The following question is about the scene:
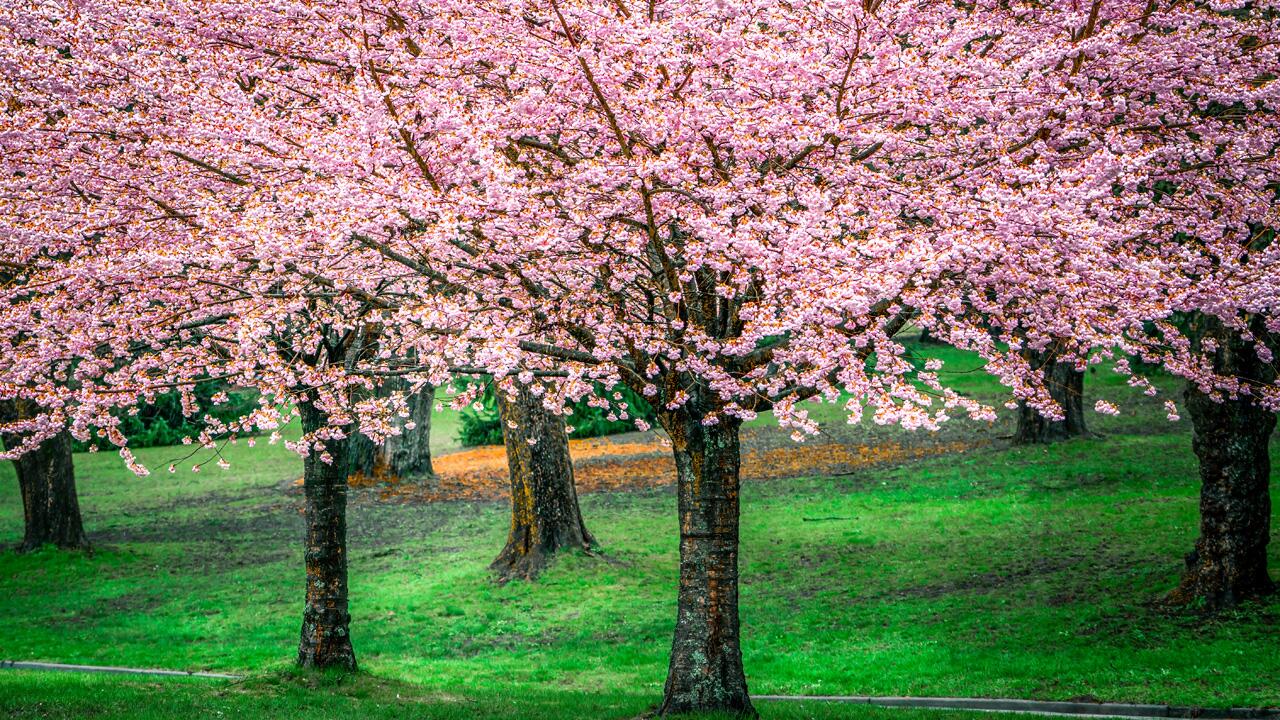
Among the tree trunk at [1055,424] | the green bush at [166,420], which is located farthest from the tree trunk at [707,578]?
the green bush at [166,420]

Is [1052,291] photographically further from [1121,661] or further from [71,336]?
[71,336]

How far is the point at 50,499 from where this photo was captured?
2056 cm

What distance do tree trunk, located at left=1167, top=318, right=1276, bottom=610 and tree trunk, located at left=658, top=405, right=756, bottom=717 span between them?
673 centimetres

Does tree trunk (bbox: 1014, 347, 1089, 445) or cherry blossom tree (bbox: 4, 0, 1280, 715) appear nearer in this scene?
cherry blossom tree (bbox: 4, 0, 1280, 715)

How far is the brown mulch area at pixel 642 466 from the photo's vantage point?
2709 cm

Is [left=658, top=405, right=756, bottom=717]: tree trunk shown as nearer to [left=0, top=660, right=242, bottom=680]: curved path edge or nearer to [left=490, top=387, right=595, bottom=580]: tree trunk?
[left=0, top=660, right=242, bottom=680]: curved path edge

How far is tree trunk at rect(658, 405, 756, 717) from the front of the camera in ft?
31.7

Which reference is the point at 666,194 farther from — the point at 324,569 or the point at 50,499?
the point at 50,499

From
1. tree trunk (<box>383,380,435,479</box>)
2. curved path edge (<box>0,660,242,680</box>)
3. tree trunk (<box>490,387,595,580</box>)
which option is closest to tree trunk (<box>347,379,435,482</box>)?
tree trunk (<box>383,380,435,479</box>)

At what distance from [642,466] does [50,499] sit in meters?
15.2

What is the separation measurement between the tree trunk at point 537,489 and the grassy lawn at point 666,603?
522 millimetres

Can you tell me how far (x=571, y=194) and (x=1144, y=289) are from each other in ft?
16.4

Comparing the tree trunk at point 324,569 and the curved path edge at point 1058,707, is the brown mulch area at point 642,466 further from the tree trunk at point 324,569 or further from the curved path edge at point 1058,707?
the curved path edge at point 1058,707

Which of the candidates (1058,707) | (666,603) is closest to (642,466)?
(666,603)
